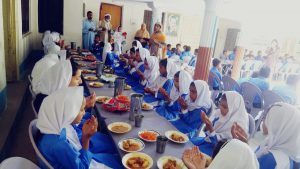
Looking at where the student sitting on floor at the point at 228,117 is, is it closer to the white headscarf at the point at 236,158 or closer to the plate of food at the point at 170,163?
the plate of food at the point at 170,163

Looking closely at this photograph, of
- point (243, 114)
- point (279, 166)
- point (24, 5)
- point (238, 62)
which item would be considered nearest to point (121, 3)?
point (24, 5)

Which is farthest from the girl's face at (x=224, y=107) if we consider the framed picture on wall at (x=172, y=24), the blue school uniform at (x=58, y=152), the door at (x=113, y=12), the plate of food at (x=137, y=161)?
the framed picture on wall at (x=172, y=24)

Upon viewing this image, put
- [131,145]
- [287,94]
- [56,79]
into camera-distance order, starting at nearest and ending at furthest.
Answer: [131,145], [56,79], [287,94]

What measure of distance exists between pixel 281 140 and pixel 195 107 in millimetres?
991

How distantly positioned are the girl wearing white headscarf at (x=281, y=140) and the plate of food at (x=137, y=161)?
819 millimetres

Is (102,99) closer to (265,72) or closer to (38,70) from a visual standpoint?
(38,70)

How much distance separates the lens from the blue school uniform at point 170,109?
2.88 m

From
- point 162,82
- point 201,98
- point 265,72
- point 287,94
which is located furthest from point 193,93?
point 265,72

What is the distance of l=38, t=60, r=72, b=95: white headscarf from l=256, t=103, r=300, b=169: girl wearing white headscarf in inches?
77.8

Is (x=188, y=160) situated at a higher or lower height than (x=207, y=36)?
lower

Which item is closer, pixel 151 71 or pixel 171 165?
pixel 171 165

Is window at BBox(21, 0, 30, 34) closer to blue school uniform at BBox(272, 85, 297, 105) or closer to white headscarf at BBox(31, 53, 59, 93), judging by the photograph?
white headscarf at BBox(31, 53, 59, 93)

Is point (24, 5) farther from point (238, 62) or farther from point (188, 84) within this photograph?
point (238, 62)

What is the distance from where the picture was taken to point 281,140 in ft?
6.07
